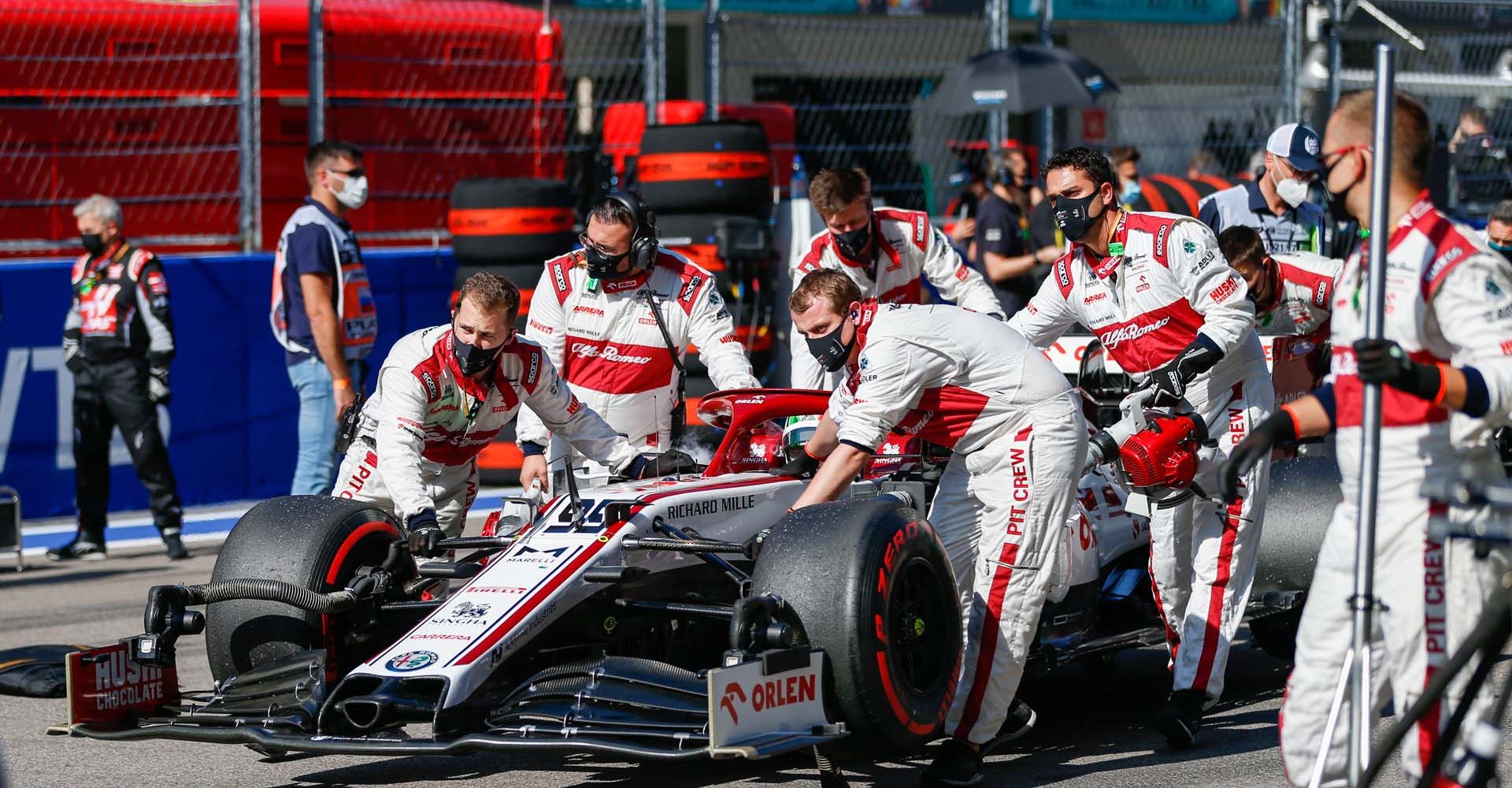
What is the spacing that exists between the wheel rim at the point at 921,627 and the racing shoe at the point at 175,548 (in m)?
5.87

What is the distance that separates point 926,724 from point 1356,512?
1.58 meters

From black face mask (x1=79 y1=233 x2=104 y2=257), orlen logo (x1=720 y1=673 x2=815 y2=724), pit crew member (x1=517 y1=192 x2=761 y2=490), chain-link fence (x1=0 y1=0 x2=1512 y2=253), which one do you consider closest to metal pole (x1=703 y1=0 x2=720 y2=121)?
chain-link fence (x1=0 y1=0 x2=1512 y2=253)

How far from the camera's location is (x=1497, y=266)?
171 inches

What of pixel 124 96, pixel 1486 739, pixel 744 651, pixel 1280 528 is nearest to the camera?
pixel 1486 739

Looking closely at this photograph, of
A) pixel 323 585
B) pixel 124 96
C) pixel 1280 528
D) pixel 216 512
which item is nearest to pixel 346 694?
pixel 323 585

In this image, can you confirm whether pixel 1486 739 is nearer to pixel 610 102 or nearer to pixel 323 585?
pixel 323 585

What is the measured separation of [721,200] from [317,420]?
132 inches

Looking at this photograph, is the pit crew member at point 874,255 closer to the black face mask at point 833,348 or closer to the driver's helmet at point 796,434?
the driver's helmet at point 796,434

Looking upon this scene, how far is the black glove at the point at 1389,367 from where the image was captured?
404 centimetres


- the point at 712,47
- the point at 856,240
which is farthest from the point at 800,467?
the point at 712,47

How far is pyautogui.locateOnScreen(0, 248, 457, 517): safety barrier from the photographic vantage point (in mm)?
11203

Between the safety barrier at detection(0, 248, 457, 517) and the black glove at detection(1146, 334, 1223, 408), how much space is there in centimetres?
678

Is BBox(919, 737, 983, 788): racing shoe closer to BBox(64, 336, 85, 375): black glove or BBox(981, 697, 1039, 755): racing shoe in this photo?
BBox(981, 697, 1039, 755): racing shoe

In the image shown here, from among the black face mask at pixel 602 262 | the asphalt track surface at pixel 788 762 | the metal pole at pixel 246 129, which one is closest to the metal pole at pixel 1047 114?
the metal pole at pixel 246 129
